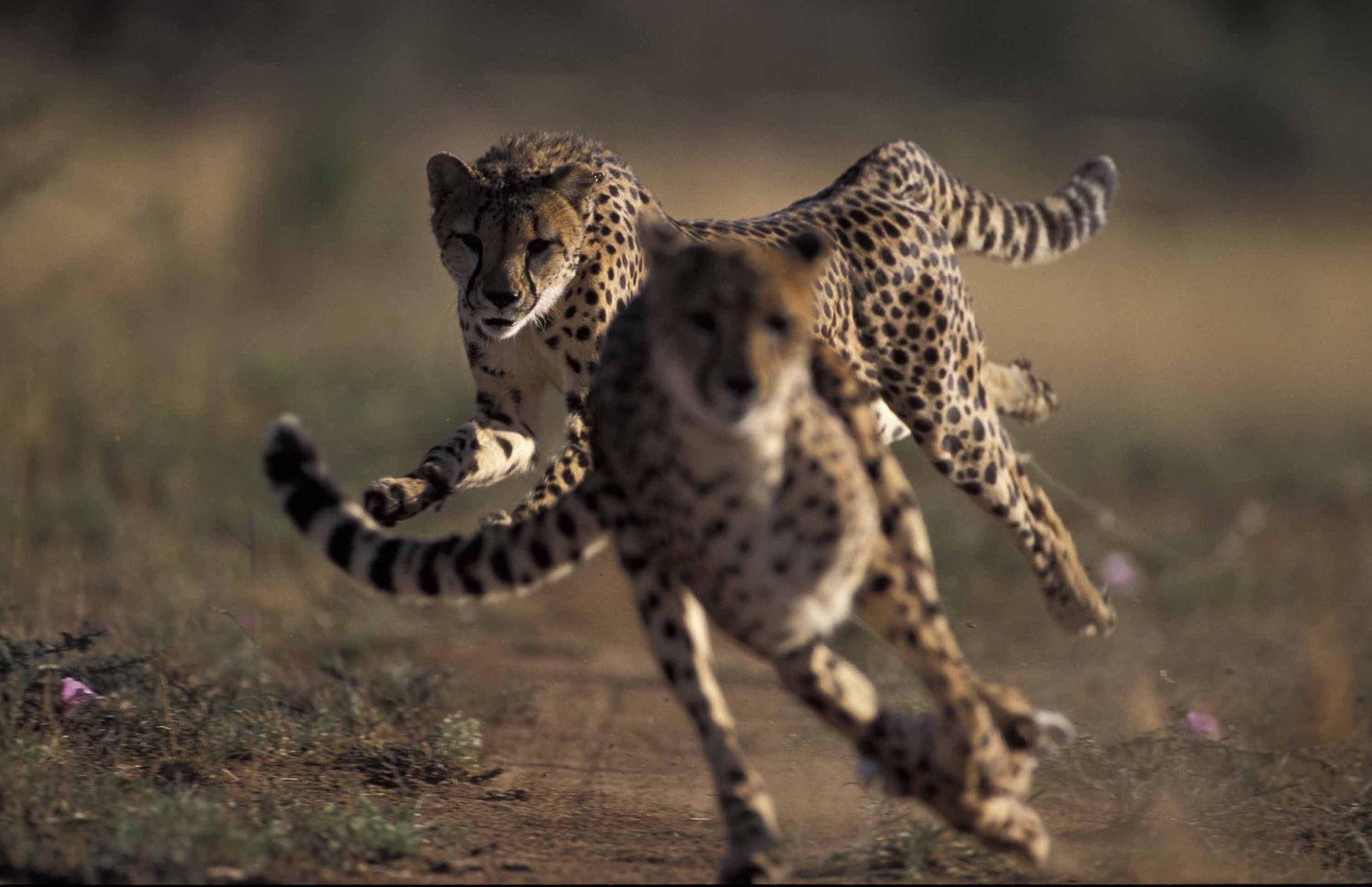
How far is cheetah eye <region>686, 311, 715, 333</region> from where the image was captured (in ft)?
10.6

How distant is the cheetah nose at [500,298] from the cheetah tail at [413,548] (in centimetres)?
112

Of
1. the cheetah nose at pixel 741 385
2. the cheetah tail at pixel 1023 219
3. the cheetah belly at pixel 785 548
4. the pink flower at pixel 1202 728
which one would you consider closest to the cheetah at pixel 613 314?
the cheetah tail at pixel 1023 219

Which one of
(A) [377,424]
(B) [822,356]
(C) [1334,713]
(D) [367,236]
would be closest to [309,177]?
(D) [367,236]

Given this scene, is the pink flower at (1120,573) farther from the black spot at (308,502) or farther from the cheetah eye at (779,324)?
the black spot at (308,502)

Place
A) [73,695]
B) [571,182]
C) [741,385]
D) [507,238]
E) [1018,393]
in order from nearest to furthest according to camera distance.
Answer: [741,385] < [73,695] < [507,238] < [571,182] < [1018,393]

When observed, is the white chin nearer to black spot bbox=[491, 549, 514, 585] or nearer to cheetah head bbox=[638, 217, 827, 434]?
black spot bbox=[491, 549, 514, 585]

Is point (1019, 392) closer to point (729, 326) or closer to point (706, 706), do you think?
point (706, 706)

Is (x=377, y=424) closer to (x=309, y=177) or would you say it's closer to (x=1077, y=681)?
(x=1077, y=681)

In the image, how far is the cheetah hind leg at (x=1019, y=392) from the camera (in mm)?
5520

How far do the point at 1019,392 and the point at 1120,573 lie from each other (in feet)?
4.05

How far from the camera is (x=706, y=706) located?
138 inches

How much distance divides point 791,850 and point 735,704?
2014 mm

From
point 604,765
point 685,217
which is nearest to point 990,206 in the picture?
point 604,765

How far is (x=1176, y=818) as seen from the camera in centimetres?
438
